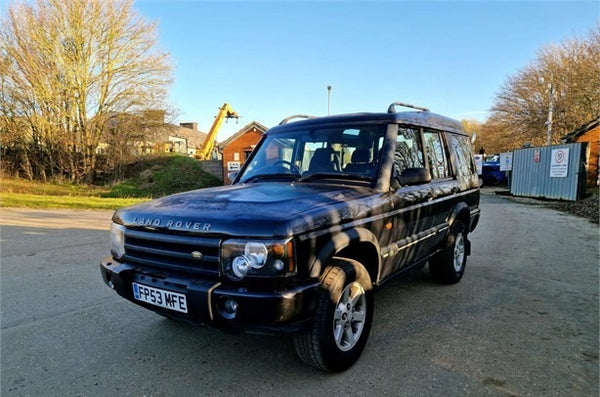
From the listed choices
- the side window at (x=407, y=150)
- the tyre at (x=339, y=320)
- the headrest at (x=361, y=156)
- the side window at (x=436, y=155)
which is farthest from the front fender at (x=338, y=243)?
the side window at (x=436, y=155)

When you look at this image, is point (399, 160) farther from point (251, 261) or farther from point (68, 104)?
point (68, 104)

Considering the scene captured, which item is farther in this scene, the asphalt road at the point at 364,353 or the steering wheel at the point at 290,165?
the steering wheel at the point at 290,165

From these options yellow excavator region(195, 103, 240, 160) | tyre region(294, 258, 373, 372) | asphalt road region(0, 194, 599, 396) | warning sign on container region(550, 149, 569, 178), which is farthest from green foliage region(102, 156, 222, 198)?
tyre region(294, 258, 373, 372)

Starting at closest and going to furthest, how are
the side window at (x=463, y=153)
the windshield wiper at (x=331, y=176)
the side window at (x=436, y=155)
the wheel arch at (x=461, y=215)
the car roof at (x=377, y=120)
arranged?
the windshield wiper at (x=331, y=176) < the car roof at (x=377, y=120) < the side window at (x=436, y=155) < the wheel arch at (x=461, y=215) < the side window at (x=463, y=153)

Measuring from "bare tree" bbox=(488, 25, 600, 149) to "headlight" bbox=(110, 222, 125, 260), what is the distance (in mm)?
33550

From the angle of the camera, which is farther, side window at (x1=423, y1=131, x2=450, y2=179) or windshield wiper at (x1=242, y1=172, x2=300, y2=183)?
side window at (x1=423, y1=131, x2=450, y2=179)

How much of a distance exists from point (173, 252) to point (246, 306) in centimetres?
72

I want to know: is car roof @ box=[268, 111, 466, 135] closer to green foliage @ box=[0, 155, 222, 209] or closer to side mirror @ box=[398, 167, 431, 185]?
side mirror @ box=[398, 167, 431, 185]

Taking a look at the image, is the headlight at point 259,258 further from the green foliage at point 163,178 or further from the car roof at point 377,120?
the green foliage at point 163,178

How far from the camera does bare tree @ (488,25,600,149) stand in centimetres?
2850

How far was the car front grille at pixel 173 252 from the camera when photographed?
8.04ft

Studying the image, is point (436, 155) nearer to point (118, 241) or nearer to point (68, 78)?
point (118, 241)

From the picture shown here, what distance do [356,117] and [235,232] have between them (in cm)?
210

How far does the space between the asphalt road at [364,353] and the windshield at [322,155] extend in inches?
62.9
